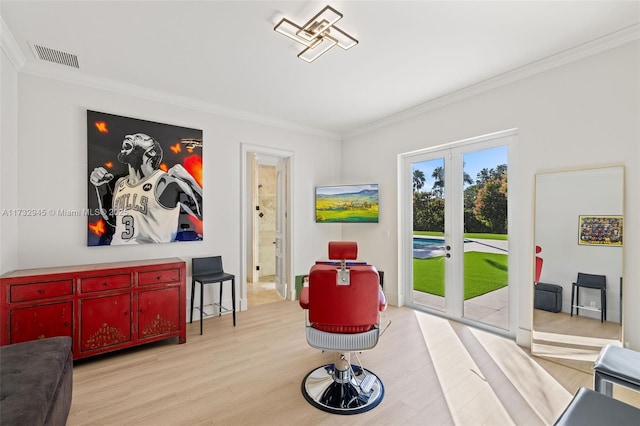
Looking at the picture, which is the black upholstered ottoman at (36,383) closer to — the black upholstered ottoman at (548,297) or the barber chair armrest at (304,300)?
the barber chair armrest at (304,300)

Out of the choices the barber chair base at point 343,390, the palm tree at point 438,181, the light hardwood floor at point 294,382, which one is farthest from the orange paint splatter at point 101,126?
the palm tree at point 438,181

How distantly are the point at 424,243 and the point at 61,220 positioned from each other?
179 inches

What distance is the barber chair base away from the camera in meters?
2.16

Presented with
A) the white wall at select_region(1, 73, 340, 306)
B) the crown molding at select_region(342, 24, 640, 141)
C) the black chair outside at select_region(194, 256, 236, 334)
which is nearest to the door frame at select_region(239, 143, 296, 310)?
the white wall at select_region(1, 73, 340, 306)

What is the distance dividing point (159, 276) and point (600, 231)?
172 inches

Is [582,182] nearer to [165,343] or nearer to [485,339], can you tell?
[485,339]

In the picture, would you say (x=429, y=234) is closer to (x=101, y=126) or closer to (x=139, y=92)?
(x=139, y=92)

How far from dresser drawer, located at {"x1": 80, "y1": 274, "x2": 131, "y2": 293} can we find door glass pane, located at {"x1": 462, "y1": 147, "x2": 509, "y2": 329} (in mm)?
4042

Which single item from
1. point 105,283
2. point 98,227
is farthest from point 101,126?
point 105,283

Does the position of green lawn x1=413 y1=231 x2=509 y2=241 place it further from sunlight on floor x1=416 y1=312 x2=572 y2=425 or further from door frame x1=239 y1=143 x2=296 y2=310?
door frame x1=239 y1=143 x2=296 y2=310

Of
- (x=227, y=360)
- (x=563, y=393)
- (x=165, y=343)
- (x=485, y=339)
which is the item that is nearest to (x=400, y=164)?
(x=485, y=339)

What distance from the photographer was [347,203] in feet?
16.2

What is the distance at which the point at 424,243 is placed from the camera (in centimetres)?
439

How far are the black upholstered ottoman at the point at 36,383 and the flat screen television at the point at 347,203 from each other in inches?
144
